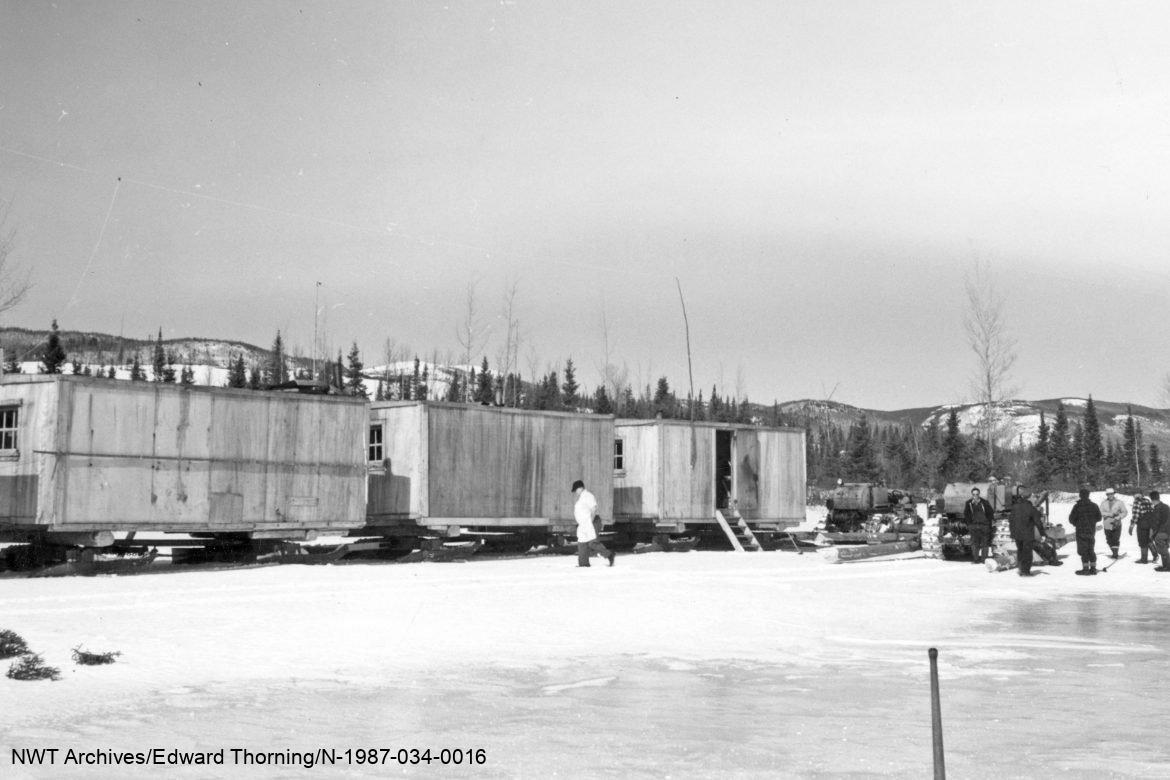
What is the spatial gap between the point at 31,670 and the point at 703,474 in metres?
21.2

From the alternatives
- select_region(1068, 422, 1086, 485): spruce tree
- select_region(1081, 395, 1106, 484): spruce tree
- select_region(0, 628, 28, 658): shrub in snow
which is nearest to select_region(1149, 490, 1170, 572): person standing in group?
select_region(0, 628, 28, 658): shrub in snow

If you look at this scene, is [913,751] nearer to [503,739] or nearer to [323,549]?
[503,739]

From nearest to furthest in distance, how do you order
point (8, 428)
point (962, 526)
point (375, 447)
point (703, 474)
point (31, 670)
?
point (31, 670) < point (8, 428) < point (375, 447) < point (962, 526) < point (703, 474)

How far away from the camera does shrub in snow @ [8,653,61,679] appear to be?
378 inches

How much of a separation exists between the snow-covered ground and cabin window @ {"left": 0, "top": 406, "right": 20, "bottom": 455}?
2.85 meters

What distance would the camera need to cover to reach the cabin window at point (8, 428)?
19.9 m

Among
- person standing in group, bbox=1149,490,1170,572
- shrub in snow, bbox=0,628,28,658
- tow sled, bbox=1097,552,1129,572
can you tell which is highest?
person standing in group, bbox=1149,490,1170,572

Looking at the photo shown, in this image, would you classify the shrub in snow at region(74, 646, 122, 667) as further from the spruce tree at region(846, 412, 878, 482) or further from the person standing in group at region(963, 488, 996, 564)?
the spruce tree at region(846, 412, 878, 482)

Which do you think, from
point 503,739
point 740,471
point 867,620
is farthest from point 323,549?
point 503,739

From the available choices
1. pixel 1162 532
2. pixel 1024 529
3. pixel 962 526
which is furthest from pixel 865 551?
pixel 1162 532

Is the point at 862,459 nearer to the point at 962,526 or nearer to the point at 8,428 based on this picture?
the point at 962,526

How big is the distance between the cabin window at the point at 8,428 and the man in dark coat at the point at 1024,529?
15631mm

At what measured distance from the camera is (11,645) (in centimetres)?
1076

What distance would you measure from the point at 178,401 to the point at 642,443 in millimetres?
11268
